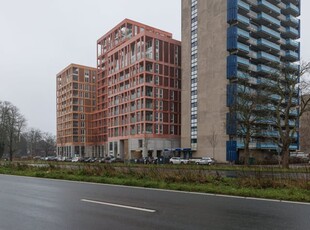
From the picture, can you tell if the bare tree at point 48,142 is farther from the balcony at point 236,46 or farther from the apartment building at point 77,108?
the balcony at point 236,46

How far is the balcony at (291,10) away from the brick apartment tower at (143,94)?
2684cm

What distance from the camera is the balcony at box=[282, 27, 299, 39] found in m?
76.5

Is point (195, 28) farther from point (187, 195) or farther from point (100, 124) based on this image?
point (187, 195)

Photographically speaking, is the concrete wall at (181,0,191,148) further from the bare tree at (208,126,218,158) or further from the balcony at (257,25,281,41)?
the balcony at (257,25,281,41)

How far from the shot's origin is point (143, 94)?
7412 centimetres

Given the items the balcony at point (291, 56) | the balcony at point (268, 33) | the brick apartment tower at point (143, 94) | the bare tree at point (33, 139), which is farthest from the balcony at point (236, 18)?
the bare tree at point (33, 139)

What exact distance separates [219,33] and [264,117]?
32.1 m

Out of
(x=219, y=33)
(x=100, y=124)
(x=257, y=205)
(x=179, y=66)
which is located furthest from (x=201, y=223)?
(x=100, y=124)

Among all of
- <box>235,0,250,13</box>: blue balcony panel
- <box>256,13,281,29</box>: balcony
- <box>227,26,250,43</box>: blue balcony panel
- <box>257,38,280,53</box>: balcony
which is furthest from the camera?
<box>256,13,281,29</box>: balcony

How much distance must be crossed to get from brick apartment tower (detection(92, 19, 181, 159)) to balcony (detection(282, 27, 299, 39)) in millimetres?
25893

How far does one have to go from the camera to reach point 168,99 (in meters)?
78.8

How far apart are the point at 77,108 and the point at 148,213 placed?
11057cm

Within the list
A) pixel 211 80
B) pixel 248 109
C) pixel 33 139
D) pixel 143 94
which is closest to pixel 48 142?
pixel 33 139

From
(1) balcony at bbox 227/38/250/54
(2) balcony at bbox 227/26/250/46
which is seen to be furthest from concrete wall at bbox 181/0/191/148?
(2) balcony at bbox 227/26/250/46
